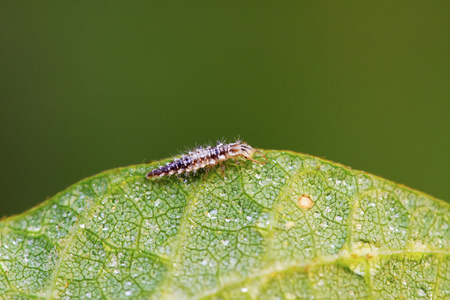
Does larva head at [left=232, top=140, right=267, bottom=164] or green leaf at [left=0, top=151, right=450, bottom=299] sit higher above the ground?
larva head at [left=232, top=140, right=267, bottom=164]

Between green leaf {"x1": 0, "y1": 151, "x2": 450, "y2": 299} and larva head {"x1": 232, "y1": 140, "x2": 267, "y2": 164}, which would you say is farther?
larva head {"x1": 232, "y1": 140, "x2": 267, "y2": 164}

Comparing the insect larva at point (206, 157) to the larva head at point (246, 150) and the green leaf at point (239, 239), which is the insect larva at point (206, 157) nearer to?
the larva head at point (246, 150)

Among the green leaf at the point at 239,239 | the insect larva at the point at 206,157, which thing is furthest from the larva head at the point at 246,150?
the green leaf at the point at 239,239

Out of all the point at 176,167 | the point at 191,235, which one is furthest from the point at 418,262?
the point at 176,167

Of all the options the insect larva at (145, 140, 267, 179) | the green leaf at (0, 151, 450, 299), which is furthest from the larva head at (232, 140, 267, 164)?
the green leaf at (0, 151, 450, 299)

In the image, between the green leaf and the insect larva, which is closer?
the green leaf

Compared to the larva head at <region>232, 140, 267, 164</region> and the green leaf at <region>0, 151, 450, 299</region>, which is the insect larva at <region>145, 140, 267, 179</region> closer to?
the larva head at <region>232, 140, 267, 164</region>
